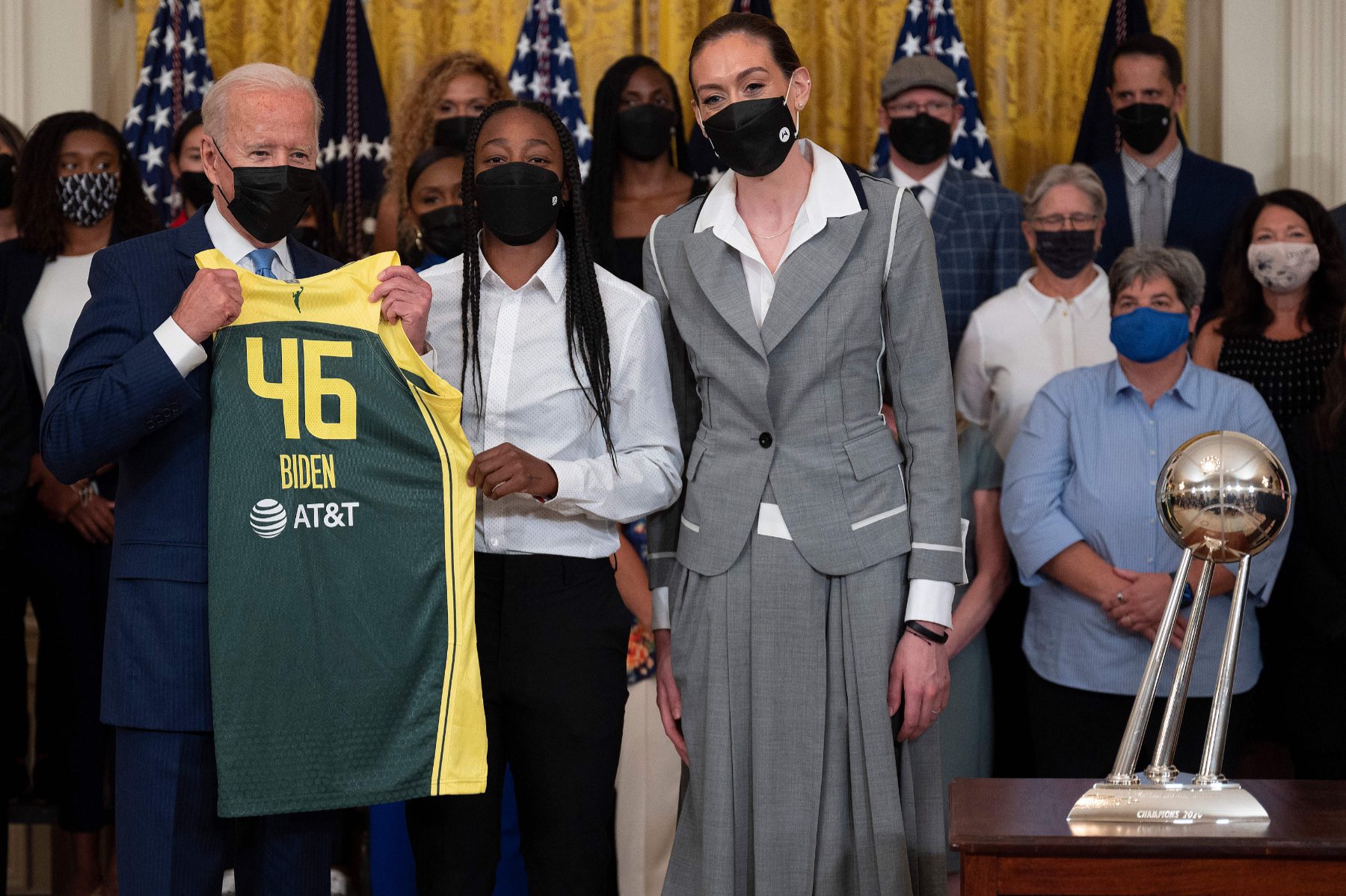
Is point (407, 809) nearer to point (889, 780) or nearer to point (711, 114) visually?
point (889, 780)


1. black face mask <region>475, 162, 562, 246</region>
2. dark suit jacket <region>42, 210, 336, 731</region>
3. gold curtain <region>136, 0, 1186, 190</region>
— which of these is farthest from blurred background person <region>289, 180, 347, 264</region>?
dark suit jacket <region>42, 210, 336, 731</region>

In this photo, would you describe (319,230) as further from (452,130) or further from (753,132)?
(753,132)

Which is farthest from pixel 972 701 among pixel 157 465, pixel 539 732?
pixel 157 465

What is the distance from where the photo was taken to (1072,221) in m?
4.46

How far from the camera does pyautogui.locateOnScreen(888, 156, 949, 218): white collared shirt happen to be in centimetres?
471

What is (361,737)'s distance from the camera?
8.38 ft

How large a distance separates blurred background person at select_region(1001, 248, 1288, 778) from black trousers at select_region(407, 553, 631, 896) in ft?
5.17

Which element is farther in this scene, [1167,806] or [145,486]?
[145,486]

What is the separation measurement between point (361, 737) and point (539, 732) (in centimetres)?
32

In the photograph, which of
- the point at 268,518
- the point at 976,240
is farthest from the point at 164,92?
the point at 268,518

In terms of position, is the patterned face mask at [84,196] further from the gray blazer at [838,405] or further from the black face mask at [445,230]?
the gray blazer at [838,405]

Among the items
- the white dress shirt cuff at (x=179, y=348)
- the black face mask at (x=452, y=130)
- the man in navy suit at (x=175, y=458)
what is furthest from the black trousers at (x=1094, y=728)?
the white dress shirt cuff at (x=179, y=348)

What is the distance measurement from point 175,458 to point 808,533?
109cm

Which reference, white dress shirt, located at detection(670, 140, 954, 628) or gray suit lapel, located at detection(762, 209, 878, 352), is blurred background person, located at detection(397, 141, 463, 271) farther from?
gray suit lapel, located at detection(762, 209, 878, 352)
